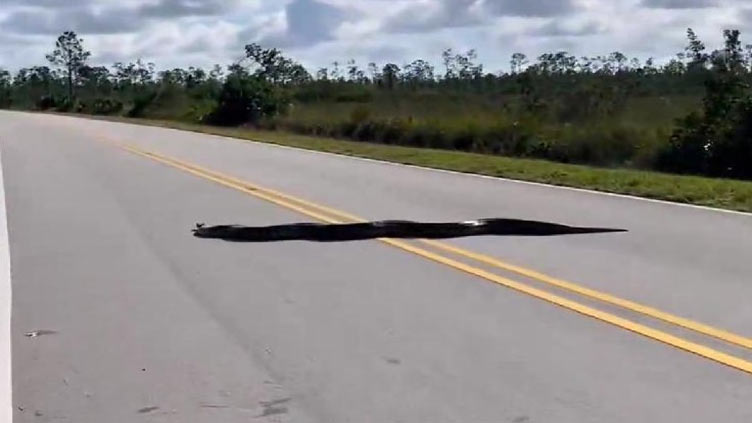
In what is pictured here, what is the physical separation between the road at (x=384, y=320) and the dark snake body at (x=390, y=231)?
38 cm

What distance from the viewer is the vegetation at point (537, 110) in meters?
26.3

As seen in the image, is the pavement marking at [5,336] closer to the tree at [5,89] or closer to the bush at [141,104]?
the bush at [141,104]

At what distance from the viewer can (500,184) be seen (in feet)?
65.7

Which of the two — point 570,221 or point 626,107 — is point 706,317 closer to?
point 570,221

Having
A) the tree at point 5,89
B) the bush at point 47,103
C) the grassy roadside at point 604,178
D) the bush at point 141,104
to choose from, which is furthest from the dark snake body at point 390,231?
the tree at point 5,89

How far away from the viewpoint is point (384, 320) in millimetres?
8164

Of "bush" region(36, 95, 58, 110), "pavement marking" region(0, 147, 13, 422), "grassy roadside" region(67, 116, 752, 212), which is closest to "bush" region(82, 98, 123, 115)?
"bush" region(36, 95, 58, 110)

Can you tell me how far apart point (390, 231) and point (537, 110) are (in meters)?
24.7

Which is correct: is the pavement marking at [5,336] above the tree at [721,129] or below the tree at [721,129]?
below

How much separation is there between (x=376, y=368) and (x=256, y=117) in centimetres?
5385

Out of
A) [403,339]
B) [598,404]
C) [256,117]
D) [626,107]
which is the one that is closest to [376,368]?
[403,339]

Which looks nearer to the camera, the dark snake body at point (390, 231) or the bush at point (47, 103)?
the dark snake body at point (390, 231)

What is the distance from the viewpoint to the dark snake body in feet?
42.2

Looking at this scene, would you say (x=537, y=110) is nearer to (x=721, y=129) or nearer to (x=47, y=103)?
(x=721, y=129)
